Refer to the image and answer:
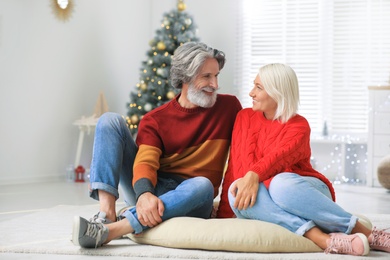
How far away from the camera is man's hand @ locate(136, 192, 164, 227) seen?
2924 mm

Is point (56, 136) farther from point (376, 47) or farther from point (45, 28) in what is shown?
point (376, 47)

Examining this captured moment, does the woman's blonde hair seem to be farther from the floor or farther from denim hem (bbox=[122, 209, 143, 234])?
the floor

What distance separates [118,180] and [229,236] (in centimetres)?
56

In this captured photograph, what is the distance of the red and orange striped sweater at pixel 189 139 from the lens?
3252 millimetres

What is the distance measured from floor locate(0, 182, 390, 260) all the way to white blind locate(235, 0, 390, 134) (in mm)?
1158

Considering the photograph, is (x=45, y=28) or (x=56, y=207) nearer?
(x=56, y=207)

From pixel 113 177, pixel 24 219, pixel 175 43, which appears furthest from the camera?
pixel 175 43

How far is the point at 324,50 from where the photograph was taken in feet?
24.7

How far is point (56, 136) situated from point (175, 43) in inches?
57.7

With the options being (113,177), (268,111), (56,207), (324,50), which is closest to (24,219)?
(56,207)

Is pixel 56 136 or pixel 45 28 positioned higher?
pixel 45 28

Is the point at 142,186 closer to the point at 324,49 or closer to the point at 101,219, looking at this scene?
the point at 101,219

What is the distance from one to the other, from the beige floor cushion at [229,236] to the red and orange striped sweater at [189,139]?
14.2 inches

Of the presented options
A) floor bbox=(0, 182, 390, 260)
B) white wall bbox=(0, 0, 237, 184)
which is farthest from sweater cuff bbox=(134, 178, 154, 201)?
white wall bbox=(0, 0, 237, 184)
